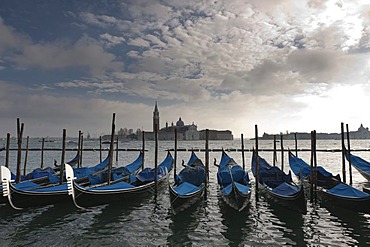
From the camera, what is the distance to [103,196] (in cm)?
1101

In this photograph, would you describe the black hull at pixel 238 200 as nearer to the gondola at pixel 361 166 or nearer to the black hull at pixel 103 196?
the black hull at pixel 103 196

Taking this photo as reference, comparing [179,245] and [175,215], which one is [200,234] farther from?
[175,215]

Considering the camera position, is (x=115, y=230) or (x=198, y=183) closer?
(x=115, y=230)

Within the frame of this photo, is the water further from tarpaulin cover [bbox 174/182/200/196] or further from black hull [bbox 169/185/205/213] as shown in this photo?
tarpaulin cover [bbox 174/182/200/196]

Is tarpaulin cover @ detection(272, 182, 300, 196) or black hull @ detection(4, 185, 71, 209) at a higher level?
tarpaulin cover @ detection(272, 182, 300, 196)

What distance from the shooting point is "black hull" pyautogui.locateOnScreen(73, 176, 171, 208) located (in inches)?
410

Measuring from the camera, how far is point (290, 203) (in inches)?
399

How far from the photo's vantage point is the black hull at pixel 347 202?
9.52 metres

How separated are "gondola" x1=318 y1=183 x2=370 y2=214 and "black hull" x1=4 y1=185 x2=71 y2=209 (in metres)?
9.81

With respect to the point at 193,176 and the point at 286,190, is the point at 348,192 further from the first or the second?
the point at 193,176

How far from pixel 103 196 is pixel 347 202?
27.7 feet

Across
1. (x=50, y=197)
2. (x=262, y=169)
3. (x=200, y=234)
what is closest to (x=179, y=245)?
(x=200, y=234)

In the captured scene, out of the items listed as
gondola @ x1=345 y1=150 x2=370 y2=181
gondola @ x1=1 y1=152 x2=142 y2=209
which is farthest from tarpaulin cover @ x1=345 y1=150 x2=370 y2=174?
gondola @ x1=1 y1=152 x2=142 y2=209

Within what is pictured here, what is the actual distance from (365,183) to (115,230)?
1614cm
